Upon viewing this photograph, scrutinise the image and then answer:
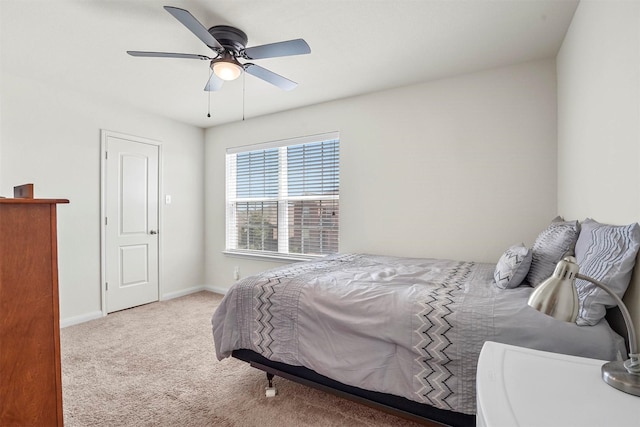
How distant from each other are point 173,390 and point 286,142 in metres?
2.80

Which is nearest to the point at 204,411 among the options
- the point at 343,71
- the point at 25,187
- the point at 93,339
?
the point at 25,187

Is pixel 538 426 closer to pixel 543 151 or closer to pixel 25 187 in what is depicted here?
pixel 25 187

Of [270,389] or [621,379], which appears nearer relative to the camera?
[621,379]

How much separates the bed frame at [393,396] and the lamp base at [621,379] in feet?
1.66

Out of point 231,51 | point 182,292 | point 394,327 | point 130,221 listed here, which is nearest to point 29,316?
point 394,327

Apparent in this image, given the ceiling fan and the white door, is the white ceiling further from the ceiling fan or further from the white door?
the white door

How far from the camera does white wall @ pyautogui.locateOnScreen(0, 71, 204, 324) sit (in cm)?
293

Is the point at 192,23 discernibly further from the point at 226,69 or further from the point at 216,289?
the point at 216,289

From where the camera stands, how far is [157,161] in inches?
161

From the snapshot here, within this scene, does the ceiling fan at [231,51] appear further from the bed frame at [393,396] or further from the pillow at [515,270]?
the bed frame at [393,396]

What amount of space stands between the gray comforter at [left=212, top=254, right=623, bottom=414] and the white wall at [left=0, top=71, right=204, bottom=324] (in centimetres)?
223

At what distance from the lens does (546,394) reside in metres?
0.76

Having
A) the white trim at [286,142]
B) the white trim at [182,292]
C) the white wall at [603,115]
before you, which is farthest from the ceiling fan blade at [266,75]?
the white trim at [182,292]

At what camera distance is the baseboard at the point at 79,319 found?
3.21 meters
